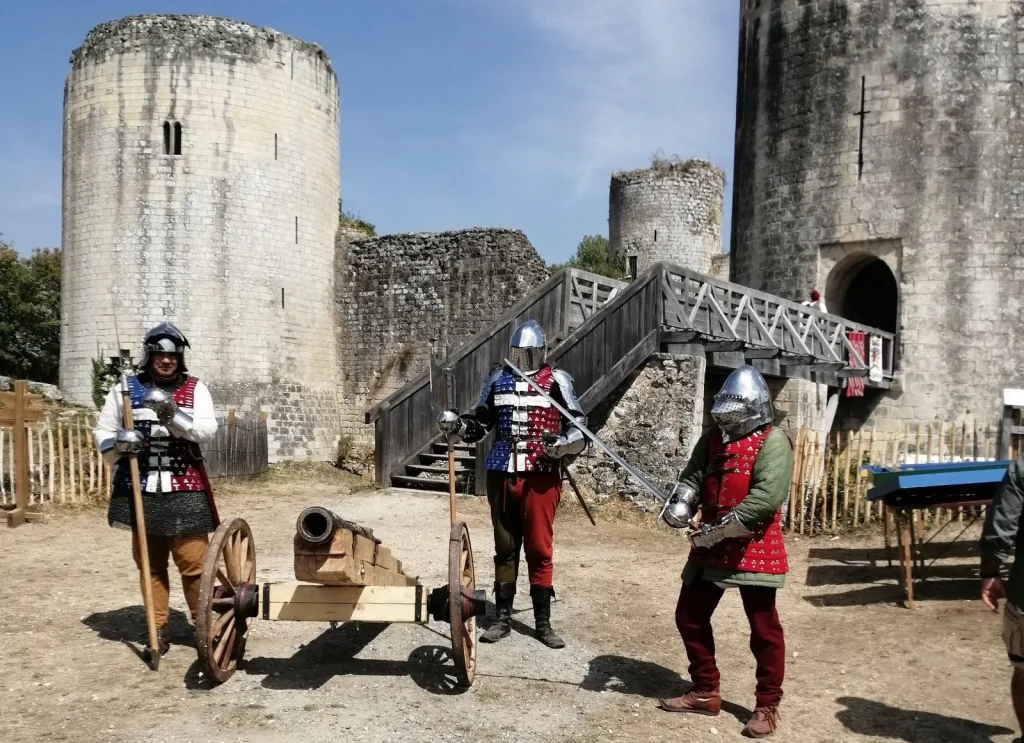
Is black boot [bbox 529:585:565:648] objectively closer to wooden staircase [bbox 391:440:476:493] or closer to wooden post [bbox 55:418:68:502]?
wooden staircase [bbox 391:440:476:493]

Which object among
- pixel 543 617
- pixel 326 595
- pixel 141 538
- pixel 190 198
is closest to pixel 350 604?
pixel 326 595

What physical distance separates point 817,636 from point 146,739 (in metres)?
4.09

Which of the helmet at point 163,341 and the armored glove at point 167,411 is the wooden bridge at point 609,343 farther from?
the armored glove at point 167,411

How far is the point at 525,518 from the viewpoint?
5.02 meters

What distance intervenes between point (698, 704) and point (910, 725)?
103cm

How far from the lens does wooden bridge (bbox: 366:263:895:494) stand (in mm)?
10109

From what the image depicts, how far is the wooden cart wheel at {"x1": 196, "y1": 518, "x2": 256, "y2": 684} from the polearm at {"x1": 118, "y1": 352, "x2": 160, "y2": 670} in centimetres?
34

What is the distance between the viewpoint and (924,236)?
1352cm

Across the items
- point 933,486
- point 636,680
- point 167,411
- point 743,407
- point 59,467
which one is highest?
point 743,407

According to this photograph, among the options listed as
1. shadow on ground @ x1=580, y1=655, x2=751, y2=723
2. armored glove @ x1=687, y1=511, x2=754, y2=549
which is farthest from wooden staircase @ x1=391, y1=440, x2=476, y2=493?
armored glove @ x1=687, y1=511, x2=754, y2=549

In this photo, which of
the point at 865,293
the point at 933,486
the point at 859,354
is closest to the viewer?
the point at 933,486

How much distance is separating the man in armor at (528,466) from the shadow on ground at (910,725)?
1.68 metres

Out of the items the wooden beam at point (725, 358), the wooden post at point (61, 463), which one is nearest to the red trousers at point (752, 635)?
the wooden beam at point (725, 358)

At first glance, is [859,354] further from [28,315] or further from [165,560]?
[28,315]
